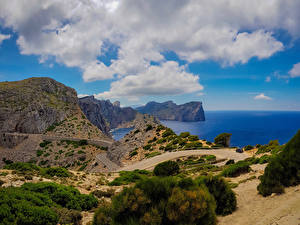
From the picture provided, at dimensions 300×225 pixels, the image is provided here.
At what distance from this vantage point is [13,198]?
691cm

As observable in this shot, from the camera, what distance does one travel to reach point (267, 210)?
7512mm

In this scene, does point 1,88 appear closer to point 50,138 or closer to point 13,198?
point 50,138

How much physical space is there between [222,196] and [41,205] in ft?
28.2

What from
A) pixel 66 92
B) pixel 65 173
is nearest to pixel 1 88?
pixel 66 92

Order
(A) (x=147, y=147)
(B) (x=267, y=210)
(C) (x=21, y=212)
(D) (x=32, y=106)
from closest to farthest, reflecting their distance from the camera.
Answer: (C) (x=21, y=212) → (B) (x=267, y=210) → (A) (x=147, y=147) → (D) (x=32, y=106)

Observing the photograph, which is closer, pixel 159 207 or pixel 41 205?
pixel 159 207

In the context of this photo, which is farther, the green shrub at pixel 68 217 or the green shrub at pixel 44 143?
the green shrub at pixel 44 143

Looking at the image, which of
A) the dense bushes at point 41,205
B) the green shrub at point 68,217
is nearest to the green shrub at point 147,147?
the dense bushes at point 41,205

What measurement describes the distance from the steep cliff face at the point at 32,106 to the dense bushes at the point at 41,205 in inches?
3052

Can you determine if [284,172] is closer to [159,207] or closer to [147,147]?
[159,207]

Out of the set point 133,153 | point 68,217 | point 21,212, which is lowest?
point 133,153

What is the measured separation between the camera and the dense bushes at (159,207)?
18.0 ft

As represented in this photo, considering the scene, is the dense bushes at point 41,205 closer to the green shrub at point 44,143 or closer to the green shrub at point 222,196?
the green shrub at point 222,196

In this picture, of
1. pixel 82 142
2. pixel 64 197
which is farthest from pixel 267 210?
pixel 82 142
